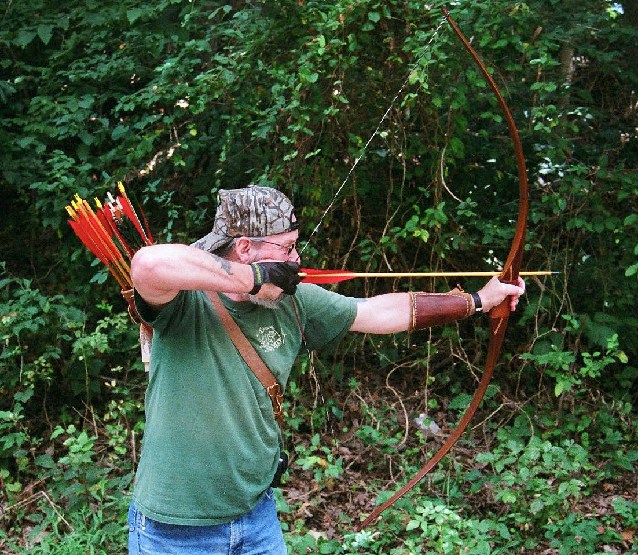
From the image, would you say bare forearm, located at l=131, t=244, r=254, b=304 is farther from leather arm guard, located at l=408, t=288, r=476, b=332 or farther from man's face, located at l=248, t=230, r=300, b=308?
leather arm guard, located at l=408, t=288, r=476, b=332

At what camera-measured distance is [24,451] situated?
391 centimetres

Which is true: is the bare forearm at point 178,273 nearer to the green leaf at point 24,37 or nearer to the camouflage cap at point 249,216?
the camouflage cap at point 249,216

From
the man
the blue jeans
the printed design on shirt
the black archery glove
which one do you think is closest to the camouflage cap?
the man

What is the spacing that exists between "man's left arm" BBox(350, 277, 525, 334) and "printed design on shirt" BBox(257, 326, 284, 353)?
0.29 metres

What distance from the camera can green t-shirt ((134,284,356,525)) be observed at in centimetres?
185

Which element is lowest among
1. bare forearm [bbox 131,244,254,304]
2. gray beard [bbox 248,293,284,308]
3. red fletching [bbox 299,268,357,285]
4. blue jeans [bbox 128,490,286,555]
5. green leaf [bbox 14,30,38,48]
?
blue jeans [bbox 128,490,286,555]

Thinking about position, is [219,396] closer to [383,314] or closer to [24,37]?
[383,314]

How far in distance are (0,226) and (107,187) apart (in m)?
1.21

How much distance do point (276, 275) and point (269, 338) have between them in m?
0.22

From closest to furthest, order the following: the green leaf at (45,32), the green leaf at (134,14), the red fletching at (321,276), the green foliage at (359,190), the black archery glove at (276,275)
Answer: the black archery glove at (276,275) → the red fletching at (321,276) → the green foliage at (359,190) → the green leaf at (134,14) → the green leaf at (45,32)

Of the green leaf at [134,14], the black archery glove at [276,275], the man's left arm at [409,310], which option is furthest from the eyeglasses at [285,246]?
the green leaf at [134,14]

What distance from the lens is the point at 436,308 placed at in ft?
7.61

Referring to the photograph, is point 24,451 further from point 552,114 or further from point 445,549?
point 552,114

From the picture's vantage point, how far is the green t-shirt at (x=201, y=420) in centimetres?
185
